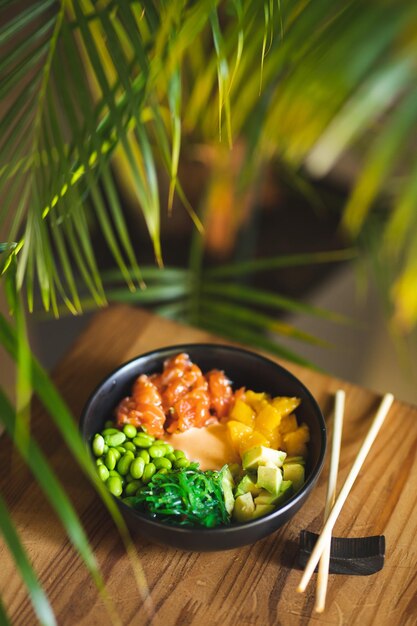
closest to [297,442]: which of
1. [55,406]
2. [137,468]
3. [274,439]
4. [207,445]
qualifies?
[274,439]

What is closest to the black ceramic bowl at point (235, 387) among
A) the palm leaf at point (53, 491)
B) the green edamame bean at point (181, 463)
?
the green edamame bean at point (181, 463)

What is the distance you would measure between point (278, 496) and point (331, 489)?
13 cm

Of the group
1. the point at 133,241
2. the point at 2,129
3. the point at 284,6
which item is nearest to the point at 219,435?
the point at 2,129

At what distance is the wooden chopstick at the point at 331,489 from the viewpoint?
96 centimetres

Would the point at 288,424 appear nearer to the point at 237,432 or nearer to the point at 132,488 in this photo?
the point at 237,432

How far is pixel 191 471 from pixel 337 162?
5.24 feet

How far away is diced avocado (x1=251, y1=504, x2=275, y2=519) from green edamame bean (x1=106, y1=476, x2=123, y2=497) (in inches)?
7.4

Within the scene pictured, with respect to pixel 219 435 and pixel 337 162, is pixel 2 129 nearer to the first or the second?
pixel 219 435

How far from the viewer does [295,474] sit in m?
1.03

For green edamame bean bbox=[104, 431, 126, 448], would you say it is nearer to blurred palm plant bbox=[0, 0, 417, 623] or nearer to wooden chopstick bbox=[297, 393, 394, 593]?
blurred palm plant bbox=[0, 0, 417, 623]

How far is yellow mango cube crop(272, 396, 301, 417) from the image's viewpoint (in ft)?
3.68

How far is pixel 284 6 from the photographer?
1.11 meters

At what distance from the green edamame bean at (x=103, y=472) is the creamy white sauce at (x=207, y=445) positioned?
14 centimetres

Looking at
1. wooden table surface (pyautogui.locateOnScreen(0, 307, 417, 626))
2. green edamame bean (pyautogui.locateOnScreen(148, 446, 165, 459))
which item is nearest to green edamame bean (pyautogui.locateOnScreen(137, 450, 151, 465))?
green edamame bean (pyautogui.locateOnScreen(148, 446, 165, 459))
